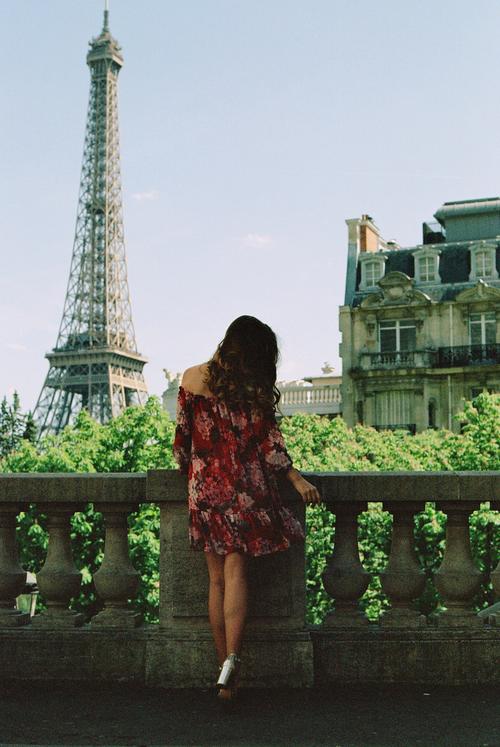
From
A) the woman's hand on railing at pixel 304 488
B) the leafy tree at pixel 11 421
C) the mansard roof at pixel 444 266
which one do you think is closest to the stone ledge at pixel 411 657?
the woman's hand on railing at pixel 304 488

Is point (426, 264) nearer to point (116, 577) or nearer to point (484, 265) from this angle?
point (484, 265)

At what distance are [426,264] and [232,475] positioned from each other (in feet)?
175

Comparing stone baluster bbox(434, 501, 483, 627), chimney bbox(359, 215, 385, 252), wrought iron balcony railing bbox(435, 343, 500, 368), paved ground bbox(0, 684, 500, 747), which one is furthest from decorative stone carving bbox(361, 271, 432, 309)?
paved ground bbox(0, 684, 500, 747)

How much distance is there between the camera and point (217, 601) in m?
6.31

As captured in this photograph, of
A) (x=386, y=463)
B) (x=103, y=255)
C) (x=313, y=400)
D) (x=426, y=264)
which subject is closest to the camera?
(x=386, y=463)

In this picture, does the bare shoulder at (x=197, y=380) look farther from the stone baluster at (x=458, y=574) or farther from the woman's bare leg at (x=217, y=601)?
the stone baluster at (x=458, y=574)

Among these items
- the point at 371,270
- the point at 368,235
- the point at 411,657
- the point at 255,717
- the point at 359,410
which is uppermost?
the point at 368,235

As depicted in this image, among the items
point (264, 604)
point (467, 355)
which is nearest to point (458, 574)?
point (264, 604)

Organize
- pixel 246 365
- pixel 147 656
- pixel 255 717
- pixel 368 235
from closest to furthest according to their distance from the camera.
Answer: pixel 255 717 < pixel 246 365 < pixel 147 656 < pixel 368 235

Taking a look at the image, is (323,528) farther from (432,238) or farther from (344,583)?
(432,238)

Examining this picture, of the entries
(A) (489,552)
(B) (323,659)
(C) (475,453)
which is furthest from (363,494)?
(C) (475,453)

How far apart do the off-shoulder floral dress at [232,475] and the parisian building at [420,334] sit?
48.5 m

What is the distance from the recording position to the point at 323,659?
6.93 metres

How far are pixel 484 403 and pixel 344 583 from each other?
34556mm
